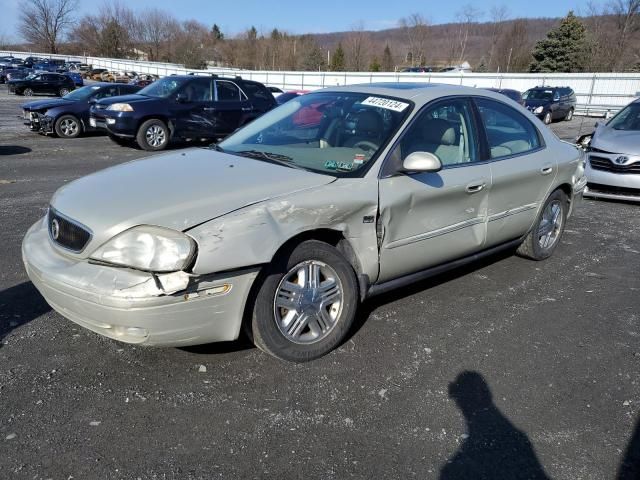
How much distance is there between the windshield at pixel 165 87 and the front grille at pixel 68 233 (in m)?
9.93

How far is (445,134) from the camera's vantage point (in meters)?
3.92

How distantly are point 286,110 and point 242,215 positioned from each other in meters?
1.86

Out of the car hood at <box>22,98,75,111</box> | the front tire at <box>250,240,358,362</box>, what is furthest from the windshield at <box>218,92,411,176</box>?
the car hood at <box>22,98,75,111</box>

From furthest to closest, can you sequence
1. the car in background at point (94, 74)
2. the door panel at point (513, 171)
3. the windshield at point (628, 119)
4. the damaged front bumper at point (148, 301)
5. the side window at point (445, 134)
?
the car in background at point (94, 74) < the windshield at point (628, 119) < the door panel at point (513, 171) < the side window at point (445, 134) < the damaged front bumper at point (148, 301)

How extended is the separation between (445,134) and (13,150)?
10.8 meters

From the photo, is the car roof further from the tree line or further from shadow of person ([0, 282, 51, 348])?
the tree line

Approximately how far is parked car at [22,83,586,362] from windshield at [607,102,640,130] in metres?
4.90

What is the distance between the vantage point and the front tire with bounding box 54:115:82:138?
545 inches

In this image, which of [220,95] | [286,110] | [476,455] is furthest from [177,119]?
[476,455]

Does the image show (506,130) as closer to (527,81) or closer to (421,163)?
(421,163)

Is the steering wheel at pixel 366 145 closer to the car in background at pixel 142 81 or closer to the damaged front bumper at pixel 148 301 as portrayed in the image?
the damaged front bumper at pixel 148 301

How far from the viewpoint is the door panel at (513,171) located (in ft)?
13.8

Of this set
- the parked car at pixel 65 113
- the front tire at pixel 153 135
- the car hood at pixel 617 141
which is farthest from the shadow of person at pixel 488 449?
the parked car at pixel 65 113

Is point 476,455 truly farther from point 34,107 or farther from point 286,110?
point 34,107
